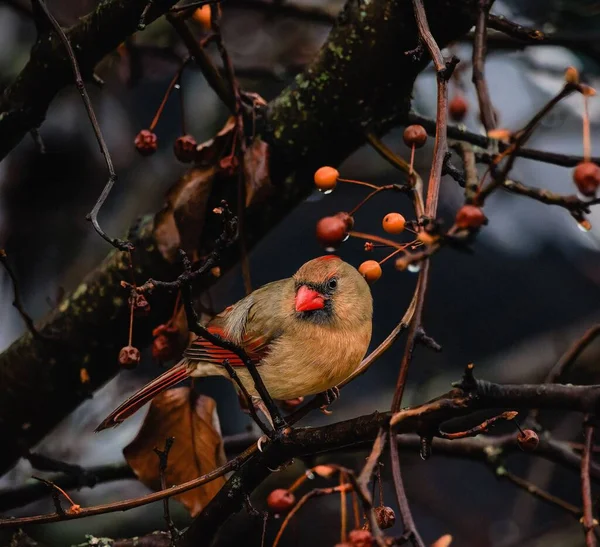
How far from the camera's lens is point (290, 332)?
8.23 ft

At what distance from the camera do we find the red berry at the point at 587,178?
1.19 meters

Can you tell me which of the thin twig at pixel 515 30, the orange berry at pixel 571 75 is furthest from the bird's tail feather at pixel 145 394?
the orange berry at pixel 571 75

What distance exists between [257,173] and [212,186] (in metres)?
0.17

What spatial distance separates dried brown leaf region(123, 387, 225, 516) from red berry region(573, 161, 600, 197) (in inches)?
57.8

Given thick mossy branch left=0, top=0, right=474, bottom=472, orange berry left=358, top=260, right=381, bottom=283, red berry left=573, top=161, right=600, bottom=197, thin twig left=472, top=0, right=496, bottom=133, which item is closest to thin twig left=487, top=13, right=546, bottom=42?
thin twig left=472, top=0, right=496, bottom=133

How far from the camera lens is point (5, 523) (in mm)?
1762

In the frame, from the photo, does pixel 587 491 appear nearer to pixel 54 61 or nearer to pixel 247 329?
pixel 247 329

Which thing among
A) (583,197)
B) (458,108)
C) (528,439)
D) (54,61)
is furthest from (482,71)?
(458,108)

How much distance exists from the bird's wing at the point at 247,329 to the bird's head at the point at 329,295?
9cm

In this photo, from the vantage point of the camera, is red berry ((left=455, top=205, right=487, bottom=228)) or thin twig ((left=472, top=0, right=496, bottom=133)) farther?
thin twig ((left=472, top=0, right=496, bottom=133))

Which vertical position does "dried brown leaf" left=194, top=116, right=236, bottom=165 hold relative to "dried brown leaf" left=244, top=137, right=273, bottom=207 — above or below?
above

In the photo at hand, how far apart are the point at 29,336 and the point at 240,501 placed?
1.28 metres

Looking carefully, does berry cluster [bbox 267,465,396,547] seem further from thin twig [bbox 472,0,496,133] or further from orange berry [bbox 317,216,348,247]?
thin twig [bbox 472,0,496,133]

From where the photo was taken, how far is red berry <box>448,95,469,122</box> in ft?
10.6
